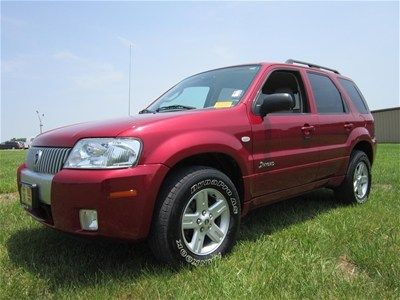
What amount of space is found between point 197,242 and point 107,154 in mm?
988

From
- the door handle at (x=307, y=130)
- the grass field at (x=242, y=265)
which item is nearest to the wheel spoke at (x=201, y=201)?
the grass field at (x=242, y=265)

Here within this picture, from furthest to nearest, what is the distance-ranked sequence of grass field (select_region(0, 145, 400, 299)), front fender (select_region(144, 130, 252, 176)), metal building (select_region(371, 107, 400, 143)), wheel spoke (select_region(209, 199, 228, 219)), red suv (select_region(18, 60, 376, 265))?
metal building (select_region(371, 107, 400, 143))
wheel spoke (select_region(209, 199, 228, 219))
front fender (select_region(144, 130, 252, 176))
red suv (select_region(18, 60, 376, 265))
grass field (select_region(0, 145, 400, 299))

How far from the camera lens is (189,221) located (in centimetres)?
348

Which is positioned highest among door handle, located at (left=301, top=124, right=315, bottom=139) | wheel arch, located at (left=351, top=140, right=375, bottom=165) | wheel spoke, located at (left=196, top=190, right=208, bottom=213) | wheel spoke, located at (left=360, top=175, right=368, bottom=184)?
door handle, located at (left=301, top=124, right=315, bottom=139)

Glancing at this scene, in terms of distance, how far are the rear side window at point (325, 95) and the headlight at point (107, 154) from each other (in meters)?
2.72

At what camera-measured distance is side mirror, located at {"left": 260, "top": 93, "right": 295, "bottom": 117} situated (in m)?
4.00

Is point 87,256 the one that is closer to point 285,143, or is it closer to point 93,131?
point 93,131

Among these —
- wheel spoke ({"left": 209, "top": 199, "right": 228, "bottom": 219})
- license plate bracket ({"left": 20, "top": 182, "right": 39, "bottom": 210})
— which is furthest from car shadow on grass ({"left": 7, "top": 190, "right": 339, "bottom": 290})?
wheel spoke ({"left": 209, "top": 199, "right": 228, "bottom": 219})

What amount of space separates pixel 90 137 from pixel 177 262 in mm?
1120

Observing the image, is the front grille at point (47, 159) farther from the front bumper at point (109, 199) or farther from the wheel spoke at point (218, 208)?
the wheel spoke at point (218, 208)

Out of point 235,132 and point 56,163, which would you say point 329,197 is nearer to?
point 235,132

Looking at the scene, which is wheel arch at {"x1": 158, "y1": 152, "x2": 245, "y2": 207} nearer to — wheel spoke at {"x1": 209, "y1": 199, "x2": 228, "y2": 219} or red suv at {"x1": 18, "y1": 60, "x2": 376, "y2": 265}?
red suv at {"x1": 18, "y1": 60, "x2": 376, "y2": 265}

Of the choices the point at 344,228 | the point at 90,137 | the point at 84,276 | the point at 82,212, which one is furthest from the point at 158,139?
the point at 344,228

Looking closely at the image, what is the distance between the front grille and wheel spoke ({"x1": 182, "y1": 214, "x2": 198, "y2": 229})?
1000 mm
